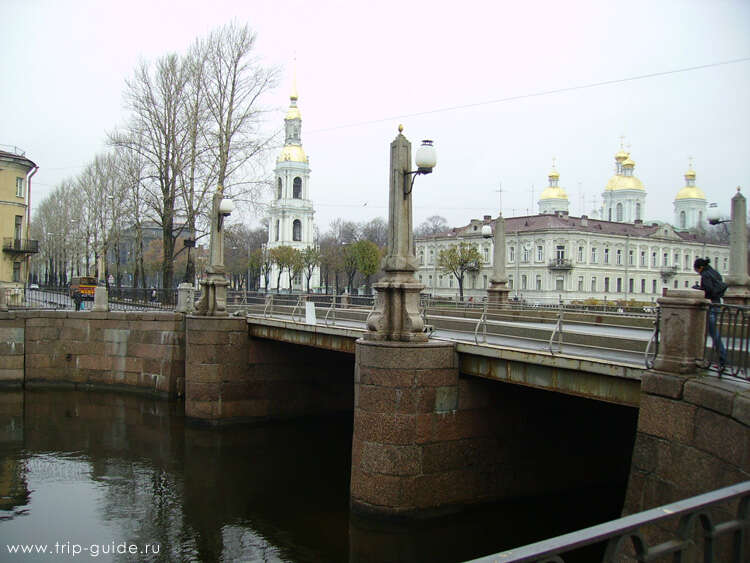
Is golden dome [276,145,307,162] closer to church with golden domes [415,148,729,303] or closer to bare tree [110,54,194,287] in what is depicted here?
church with golden domes [415,148,729,303]

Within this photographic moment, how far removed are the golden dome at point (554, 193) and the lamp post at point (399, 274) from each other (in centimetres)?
8149

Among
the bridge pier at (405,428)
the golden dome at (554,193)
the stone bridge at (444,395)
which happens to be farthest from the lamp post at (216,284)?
the golden dome at (554,193)

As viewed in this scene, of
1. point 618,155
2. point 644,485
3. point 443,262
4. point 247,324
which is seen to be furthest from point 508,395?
point 618,155

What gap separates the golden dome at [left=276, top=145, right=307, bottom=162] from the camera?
10200 cm

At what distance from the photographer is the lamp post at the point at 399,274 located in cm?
1249

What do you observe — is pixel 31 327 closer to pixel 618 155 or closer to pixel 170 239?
pixel 170 239

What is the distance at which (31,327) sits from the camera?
26.3 m

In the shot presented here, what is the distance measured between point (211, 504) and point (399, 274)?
6483 millimetres

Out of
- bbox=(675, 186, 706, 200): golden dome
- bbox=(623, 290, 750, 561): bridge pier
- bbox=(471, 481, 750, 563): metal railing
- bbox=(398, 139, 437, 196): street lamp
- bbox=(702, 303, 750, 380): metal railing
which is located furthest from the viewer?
bbox=(675, 186, 706, 200): golden dome

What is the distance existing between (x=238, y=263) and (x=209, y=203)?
5444 cm

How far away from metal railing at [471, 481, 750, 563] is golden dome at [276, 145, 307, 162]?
101 m

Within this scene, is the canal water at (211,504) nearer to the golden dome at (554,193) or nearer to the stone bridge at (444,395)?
the stone bridge at (444,395)

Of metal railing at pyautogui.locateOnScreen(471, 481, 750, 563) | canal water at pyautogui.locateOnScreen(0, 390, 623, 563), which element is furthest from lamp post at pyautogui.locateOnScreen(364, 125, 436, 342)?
metal railing at pyautogui.locateOnScreen(471, 481, 750, 563)

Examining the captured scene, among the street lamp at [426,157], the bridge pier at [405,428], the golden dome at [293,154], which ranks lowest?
the bridge pier at [405,428]
